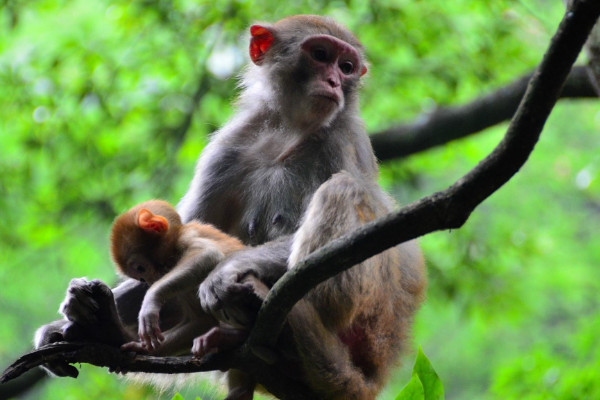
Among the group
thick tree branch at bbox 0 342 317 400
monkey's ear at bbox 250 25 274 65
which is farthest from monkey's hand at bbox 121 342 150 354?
monkey's ear at bbox 250 25 274 65

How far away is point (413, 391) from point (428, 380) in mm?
121

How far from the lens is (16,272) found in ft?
40.8

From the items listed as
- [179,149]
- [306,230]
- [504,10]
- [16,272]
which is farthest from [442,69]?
[16,272]

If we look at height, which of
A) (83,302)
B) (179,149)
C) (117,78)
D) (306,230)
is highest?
(83,302)

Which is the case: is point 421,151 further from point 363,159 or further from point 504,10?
point 363,159

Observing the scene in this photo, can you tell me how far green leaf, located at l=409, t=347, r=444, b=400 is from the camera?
154 inches

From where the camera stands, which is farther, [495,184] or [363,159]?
[363,159]

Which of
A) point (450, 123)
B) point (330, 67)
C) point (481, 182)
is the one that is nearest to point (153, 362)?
point (481, 182)

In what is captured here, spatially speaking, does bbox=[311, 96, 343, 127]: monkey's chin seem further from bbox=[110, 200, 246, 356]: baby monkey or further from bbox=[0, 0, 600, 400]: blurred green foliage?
bbox=[0, 0, 600, 400]: blurred green foliage

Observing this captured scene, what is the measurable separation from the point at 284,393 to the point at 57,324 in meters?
1.38

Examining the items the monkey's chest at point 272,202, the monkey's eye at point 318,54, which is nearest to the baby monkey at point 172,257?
the monkey's chest at point 272,202

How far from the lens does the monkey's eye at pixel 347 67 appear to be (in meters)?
5.08

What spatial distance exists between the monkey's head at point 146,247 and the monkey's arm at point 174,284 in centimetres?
22

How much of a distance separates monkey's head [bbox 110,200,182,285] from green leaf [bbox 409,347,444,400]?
1.51 m
